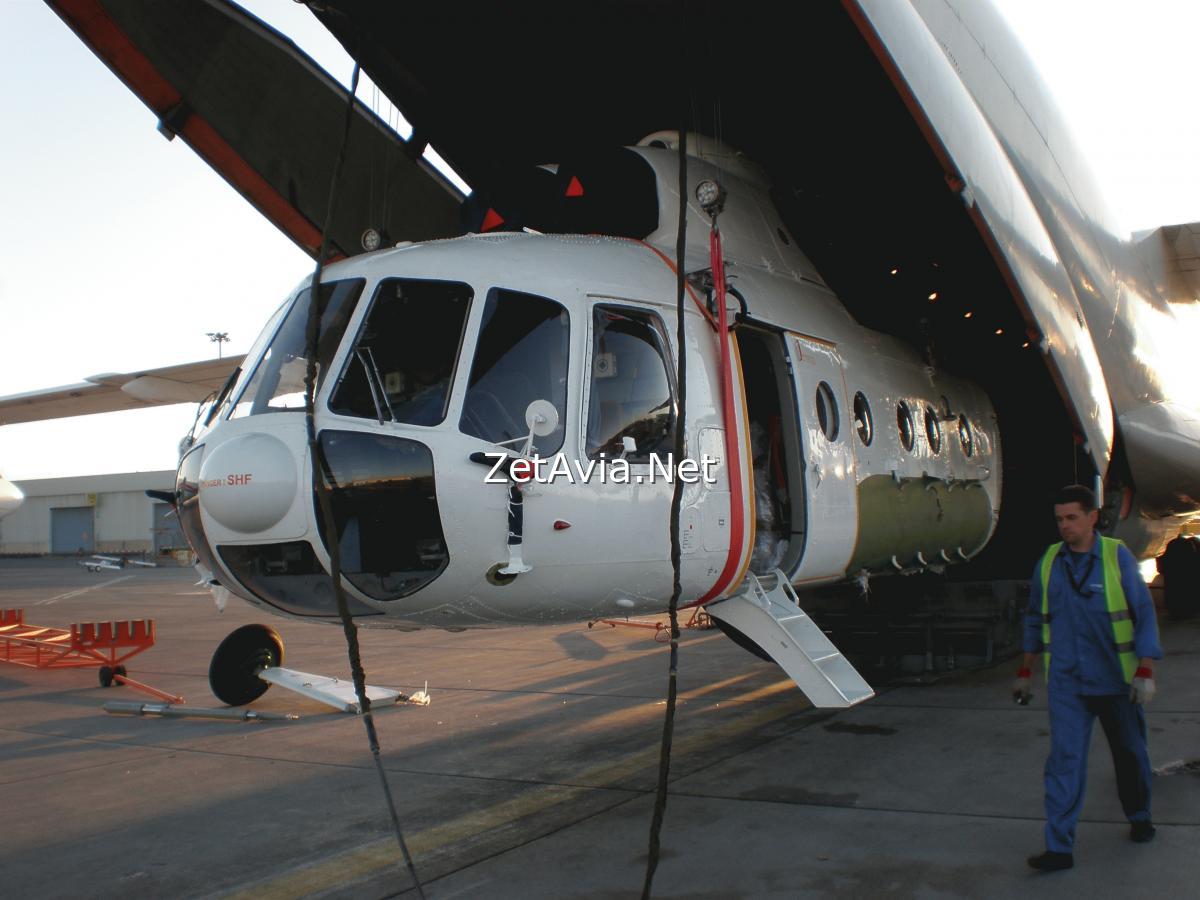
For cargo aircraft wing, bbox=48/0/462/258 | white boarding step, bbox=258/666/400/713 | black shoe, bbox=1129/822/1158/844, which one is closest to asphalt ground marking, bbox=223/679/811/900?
black shoe, bbox=1129/822/1158/844

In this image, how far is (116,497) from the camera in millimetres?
70438

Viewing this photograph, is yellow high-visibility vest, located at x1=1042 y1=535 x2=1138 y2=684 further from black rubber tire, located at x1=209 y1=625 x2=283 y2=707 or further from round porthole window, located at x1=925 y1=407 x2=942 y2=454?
black rubber tire, located at x1=209 y1=625 x2=283 y2=707

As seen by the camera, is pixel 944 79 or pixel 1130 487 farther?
pixel 1130 487

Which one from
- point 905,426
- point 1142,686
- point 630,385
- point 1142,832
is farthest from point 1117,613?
point 905,426

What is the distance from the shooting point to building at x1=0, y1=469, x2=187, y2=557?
68.4 m

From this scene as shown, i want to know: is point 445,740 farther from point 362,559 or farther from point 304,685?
point 362,559

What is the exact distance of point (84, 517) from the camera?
7256cm

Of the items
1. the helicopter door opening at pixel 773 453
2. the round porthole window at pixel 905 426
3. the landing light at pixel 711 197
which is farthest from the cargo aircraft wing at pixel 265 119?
the round porthole window at pixel 905 426

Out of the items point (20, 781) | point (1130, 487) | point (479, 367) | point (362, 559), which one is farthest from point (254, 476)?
point (1130, 487)

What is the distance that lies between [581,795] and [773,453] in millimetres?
2547

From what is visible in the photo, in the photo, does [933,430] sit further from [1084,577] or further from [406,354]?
[406,354]

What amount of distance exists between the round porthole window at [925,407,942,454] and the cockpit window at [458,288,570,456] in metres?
4.29

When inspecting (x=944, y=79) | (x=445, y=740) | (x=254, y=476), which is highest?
(x=944, y=79)

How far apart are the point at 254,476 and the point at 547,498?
1354mm
